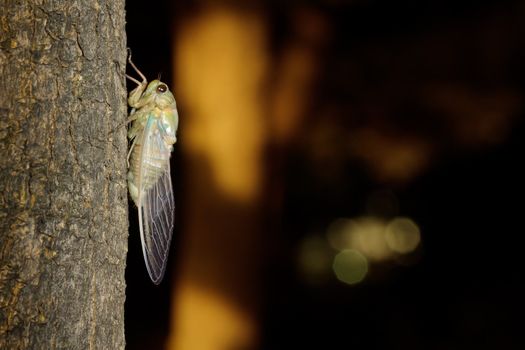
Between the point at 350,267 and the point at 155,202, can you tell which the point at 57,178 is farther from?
the point at 350,267

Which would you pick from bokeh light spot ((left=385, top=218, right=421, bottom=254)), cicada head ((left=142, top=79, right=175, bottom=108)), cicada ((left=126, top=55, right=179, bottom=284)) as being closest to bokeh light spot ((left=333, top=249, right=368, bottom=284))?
bokeh light spot ((left=385, top=218, right=421, bottom=254))

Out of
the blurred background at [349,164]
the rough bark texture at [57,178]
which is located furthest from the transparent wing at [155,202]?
the blurred background at [349,164]

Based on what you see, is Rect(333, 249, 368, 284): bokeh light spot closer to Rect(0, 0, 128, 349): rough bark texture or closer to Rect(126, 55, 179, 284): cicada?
Rect(126, 55, 179, 284): cicada

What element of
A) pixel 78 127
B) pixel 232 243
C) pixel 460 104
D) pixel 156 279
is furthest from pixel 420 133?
pixel 78 127

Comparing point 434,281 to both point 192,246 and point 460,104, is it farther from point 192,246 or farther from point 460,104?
point 192,246

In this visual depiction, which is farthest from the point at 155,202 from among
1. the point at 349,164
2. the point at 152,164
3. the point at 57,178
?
the point at 349,164

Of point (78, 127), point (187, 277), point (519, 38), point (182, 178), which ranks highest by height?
point (519, 38)
